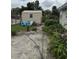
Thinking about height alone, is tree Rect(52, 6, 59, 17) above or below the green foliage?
above

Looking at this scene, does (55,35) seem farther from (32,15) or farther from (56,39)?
(32,15)

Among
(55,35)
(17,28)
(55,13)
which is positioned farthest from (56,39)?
(17,28)

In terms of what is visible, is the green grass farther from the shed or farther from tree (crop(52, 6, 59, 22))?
tree (crop(52, 6, 59, 22))

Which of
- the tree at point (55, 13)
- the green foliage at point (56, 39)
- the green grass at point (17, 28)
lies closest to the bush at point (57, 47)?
the green foliage at point (56, 39)

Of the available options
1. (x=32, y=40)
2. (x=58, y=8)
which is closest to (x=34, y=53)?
(x=32, y=40)

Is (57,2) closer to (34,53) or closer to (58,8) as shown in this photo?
(58,8)

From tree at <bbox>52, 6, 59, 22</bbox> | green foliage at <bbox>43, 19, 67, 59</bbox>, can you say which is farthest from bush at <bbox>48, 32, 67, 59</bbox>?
tree at <bbox>52, 6, 59, 22</bbox>

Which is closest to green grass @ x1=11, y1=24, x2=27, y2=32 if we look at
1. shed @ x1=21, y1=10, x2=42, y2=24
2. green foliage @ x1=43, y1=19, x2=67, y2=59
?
shed @ x1=21, y1=10, x2=42, y2=24

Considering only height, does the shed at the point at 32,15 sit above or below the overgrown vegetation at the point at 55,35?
above

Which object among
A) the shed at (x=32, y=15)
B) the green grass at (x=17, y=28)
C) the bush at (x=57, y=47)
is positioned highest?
the shed at (x=32, y=15)

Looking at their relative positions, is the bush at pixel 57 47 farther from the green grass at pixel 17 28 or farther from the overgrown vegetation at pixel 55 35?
the green grass at pixel 17 28

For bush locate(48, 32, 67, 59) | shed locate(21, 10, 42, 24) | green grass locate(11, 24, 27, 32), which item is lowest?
bush locate(48, 32, 67, 59)

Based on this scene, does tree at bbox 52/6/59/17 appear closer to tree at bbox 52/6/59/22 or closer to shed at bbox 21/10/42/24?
tree at bbox 52/6/59/22

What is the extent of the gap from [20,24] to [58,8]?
0.36 metres
